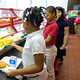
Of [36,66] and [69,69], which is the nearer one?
[36,66]

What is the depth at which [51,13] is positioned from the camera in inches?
66.0

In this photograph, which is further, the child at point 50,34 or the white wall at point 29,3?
the white wall at point 29,3

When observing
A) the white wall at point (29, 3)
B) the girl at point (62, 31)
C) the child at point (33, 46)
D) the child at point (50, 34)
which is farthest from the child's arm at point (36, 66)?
the white wall at point (29, 3)

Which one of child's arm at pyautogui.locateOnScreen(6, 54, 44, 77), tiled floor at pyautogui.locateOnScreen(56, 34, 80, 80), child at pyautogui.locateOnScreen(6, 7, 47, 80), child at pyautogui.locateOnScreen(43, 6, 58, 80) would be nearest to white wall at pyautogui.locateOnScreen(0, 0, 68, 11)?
tiled floor at pyautogui.locateOnScreen(56, 34, 80, 80)

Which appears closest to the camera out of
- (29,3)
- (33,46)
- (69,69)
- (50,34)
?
(33,46)

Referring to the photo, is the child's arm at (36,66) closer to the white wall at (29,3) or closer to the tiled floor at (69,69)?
the tiled floor at (69,69)

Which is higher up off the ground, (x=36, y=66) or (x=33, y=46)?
(x=33, y=46)

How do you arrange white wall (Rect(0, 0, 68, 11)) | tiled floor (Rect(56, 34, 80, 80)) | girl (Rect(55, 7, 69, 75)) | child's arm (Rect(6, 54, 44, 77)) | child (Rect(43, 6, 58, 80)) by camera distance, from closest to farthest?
1. child's arm (Rect(6, 54, 44, 77))
2. child (Rect(43, 6, 58, 80))
3. girl (Rect(55, 7, 69, 75))
4. tiled floor (Rect(56, 34, 80, 80))
5. white wall (Rect(0, 0, 68, 11))

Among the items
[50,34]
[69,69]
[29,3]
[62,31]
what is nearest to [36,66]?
[50,34]

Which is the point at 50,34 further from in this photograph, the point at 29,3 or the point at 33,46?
the point at 29,3

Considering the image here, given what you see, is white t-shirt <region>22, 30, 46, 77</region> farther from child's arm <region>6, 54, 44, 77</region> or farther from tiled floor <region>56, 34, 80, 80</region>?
tiled floor <region>56, 34, 80, 80</region>

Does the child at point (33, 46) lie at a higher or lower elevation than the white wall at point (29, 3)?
lower

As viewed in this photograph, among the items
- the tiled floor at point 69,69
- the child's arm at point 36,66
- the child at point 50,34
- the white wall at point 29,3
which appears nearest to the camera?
the child's arm at point 36,66

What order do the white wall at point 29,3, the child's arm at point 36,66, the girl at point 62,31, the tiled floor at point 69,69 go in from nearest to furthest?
1. the child's arm at point 36,66
2. the girl at point 62,31
3. the tiled floor at point 69,69
4. the white wall at point 29,3
